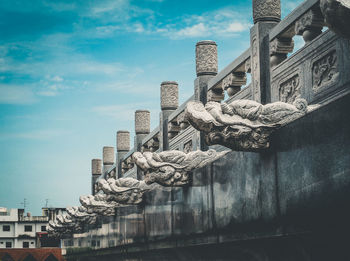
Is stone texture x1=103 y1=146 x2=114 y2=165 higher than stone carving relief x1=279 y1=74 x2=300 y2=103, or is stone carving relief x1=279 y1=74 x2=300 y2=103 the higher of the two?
stone texture x1=103 y1=146 x2=114 y2=165

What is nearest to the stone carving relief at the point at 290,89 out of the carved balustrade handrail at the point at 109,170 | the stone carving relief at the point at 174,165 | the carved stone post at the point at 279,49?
the carved stone post at the point at 279,49

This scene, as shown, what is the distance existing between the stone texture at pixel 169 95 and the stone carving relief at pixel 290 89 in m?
8.30

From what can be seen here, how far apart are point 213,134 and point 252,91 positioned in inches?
245

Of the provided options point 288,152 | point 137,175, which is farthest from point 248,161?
point 137,175

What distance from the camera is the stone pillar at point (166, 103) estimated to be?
19344 mm

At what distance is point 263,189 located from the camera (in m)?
6.35

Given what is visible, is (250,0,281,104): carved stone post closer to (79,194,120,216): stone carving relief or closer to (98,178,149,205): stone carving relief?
(98,178,149,205): stone carving relief

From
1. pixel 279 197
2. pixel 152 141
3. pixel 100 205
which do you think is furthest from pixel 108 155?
pixel 279 197

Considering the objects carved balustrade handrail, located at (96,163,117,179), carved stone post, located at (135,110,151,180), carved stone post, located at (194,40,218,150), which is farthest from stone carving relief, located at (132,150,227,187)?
carved balustrade handrail, located at (96,163,117,179)

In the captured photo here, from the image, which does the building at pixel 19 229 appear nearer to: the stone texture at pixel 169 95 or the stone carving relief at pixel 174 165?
the stone texture at pixel 169 95

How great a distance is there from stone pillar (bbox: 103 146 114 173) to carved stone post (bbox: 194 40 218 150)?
51.5 feet

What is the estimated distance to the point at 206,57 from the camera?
51.7 feet

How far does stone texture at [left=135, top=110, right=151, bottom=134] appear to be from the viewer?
23.6 metres

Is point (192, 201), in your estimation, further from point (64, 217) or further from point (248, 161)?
point (64, 217)
